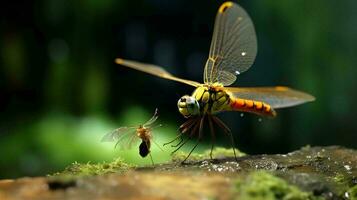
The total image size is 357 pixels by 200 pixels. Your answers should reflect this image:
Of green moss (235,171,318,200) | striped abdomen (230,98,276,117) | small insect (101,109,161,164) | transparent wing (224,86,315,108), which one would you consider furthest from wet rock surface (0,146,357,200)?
striped abdomen (230,98,276,117)

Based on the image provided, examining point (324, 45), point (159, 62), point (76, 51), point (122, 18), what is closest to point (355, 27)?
point (324, 45)

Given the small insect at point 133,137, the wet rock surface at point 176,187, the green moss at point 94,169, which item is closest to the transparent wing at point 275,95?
the small insect at point 133,137

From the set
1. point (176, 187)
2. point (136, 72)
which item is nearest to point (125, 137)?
point (176, 187)

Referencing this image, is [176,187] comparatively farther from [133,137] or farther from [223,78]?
[223,78]

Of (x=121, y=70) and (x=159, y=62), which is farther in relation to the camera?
(x=159, y=62)

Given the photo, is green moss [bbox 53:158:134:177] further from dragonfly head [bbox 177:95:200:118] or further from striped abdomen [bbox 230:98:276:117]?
striped abdomen [bbox 230:98:276:117]

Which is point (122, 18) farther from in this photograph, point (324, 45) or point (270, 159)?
point (270, 159)
